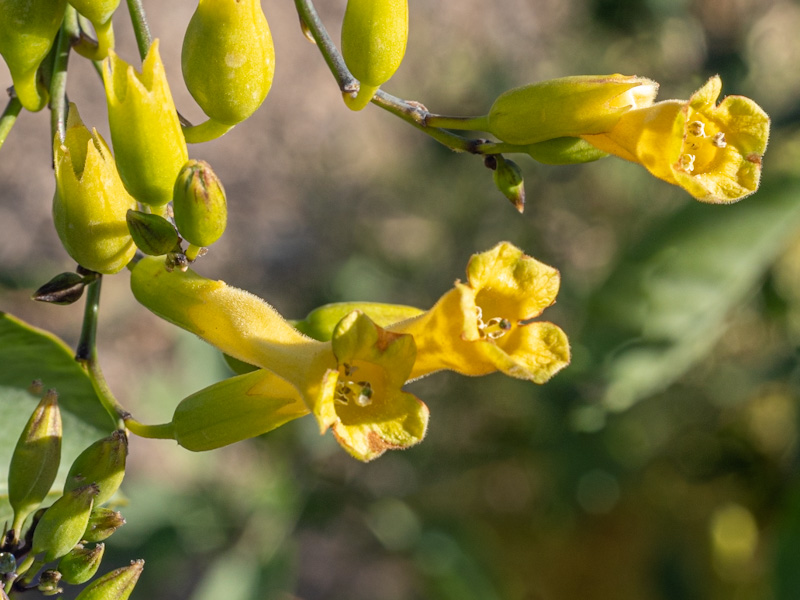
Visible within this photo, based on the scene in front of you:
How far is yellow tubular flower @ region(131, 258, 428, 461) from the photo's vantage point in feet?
3.05

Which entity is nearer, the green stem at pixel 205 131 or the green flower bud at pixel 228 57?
the green flower bud at pixel 228 57

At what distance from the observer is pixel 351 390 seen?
100 cm

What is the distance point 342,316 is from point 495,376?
80.2 inches

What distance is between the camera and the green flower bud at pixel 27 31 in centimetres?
104

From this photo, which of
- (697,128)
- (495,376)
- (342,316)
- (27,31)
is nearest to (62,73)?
(27,31)

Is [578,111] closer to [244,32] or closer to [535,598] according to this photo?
[244,32]

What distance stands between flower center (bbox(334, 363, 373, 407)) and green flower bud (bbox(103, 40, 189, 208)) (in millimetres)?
311

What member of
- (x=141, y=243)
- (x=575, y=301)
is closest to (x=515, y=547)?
(x=575, y=301)

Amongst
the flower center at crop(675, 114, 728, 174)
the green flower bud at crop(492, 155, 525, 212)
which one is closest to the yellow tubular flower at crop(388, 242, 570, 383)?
the green flower bud at crop(492, 155, 525, 212)

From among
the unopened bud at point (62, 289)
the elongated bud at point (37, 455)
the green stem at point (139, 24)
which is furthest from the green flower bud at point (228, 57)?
the elongated bud at point (37, 455)

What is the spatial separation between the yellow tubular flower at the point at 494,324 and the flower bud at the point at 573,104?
164 millimetres

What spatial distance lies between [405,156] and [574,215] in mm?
983

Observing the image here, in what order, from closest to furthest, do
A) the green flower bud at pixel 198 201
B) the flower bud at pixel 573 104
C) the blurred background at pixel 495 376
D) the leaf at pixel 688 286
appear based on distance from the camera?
the green flower bud at pixel 198 201
the flower bud at pixel 573 104
the leaf at pixel 688 286
the blurred background at pixel 495 376

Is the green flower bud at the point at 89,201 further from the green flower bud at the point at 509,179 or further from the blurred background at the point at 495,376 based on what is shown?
the blurred background at the point at 495,376
